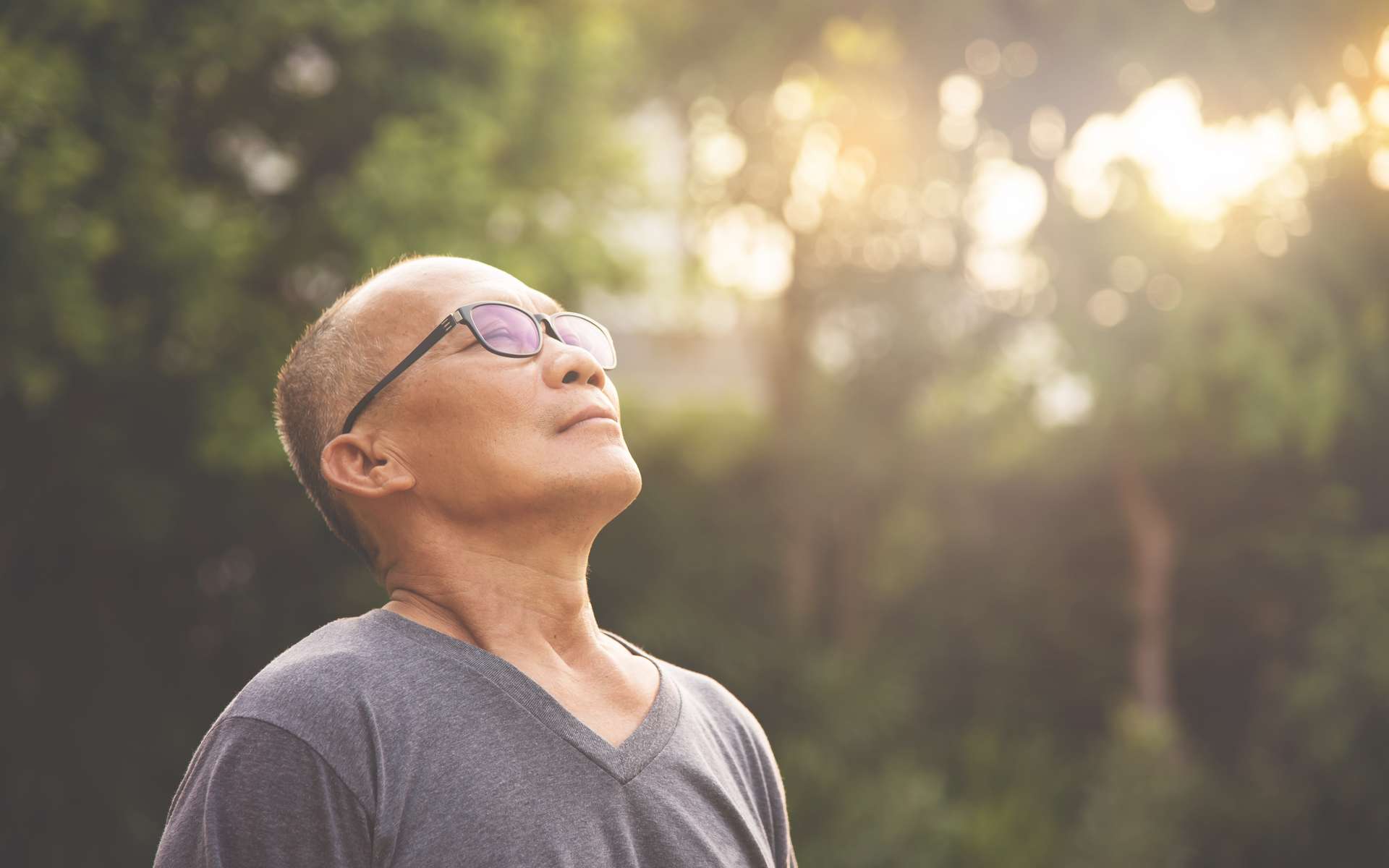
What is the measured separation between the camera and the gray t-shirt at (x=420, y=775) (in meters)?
1.26

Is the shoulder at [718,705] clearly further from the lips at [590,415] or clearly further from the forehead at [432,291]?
the forehead at [432,291]

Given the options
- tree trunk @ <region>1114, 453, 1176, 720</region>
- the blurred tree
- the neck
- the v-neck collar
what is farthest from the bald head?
tree trunk @ <region>1114, 453, 1176, 720</region>

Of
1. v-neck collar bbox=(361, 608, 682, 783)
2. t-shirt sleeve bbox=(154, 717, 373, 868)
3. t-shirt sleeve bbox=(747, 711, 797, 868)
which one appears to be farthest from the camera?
t-shirt sleeve bbox=(747, 711, 797, 868)

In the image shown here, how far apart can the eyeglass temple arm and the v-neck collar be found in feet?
0.98

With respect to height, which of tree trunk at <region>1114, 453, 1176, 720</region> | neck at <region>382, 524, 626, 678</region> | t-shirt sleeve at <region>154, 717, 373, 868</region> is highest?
neck at <region>382, 524, 626, 678</region>

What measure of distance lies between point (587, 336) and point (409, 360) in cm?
34

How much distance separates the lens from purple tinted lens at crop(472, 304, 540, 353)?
1638mm

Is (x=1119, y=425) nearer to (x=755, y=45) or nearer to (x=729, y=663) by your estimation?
(x=729, y=663)

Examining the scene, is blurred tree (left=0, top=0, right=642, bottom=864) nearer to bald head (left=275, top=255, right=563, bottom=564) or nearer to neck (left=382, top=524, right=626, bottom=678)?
bald head (left=275, top=255, right=563, bottom=564)

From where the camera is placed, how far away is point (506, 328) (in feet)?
5.43

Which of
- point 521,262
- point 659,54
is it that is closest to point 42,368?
point 521,262

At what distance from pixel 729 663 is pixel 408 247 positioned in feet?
16.1

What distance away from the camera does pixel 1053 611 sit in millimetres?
10656

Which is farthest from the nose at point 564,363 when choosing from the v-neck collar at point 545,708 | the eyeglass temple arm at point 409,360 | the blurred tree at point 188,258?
the blurred tree at point 188,258
